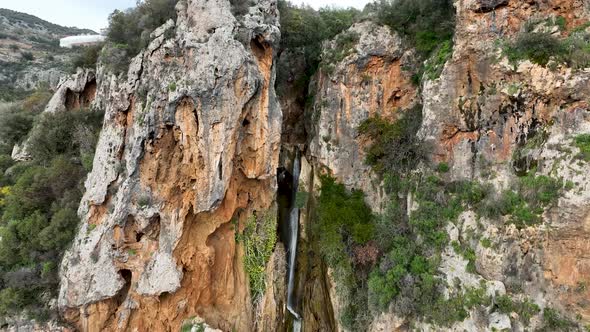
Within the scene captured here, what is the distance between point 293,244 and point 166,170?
29.2ft

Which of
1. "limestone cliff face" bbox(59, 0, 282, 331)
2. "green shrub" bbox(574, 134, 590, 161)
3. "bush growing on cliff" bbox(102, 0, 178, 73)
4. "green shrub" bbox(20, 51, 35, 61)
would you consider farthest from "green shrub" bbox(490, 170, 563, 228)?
"green shrub" bbox(20, 51, 35, 61)

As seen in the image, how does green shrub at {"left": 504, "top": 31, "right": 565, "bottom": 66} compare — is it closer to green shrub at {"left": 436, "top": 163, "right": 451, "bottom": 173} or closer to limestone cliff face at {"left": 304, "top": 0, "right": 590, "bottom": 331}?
limestone cliff face at {"left": 304, "top": 0, "right": 590, "bottom": 331}

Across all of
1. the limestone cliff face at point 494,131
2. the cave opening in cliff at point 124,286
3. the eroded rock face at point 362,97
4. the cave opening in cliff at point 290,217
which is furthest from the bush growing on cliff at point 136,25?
the cave opening in cliff at point 290,217

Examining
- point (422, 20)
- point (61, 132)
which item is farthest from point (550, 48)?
point (61, 132)

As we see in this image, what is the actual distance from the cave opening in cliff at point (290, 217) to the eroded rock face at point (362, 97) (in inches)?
119

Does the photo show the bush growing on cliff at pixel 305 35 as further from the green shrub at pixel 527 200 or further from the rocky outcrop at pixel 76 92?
the green shrub at pixel 527 200

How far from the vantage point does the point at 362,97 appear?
16.9 metres

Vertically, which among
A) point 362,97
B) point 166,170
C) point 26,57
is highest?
point 26,57

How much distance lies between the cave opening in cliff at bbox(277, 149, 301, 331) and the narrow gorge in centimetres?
31

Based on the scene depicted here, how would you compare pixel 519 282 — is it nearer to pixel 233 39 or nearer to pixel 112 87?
pixel 233 39

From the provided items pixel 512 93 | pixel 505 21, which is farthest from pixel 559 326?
pixel 505 21

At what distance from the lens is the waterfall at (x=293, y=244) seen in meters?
16.9

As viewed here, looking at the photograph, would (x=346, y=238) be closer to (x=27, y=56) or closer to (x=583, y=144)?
(x=583, y=144)

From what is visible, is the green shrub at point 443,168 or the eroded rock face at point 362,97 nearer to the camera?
the green shrub at point 443,168
